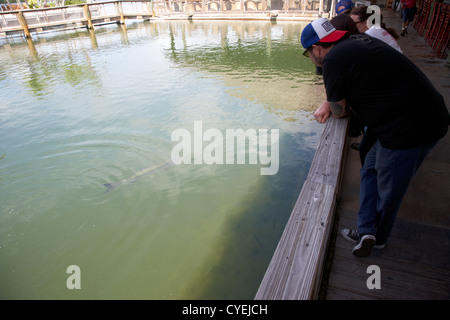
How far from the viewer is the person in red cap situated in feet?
5.55

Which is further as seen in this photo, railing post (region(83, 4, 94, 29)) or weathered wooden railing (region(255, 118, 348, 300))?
railing post (region(83, 4, 94, 29))

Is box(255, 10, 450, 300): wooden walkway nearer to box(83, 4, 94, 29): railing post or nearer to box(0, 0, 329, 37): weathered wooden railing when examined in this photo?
box(0, 0, 329, 37): weathered wooden railing

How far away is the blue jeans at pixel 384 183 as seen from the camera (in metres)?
1.79

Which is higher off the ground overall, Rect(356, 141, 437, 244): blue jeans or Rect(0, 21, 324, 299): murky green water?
Rect(356, 141, 437, 244): blue jeans

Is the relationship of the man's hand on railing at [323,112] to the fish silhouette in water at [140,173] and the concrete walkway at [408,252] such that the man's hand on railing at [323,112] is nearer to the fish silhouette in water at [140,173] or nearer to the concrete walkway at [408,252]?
the concrete walkway at [408,252]

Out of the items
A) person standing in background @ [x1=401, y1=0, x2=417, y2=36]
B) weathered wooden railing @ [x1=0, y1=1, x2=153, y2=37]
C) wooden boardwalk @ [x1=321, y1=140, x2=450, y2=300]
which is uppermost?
weathered wooden railing @ [x1=0, y1=1, x2=153, y2=37]

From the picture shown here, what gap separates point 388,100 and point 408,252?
1.24m

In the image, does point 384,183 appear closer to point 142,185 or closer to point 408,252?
point 408,252

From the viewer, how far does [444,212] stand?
254 centimetres

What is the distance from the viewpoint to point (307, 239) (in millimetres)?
1616

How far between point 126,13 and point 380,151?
32478 millimetres

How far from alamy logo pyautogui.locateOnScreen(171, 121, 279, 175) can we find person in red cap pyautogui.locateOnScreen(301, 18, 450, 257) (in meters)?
3.31

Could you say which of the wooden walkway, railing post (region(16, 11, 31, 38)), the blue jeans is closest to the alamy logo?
the wooden walkway
